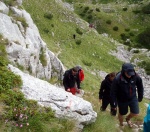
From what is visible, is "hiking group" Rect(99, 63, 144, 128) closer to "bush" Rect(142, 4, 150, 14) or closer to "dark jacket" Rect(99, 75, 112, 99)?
"dark jacket" Rect(99, 75, 112, 99)

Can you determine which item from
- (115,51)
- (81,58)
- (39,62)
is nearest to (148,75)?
(115,51)

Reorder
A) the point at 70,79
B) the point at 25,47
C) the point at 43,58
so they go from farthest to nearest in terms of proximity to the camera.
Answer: the point at 43,58, the point at 25,47, the point at 70,79

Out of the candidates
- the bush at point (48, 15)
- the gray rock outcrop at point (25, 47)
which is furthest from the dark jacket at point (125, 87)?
the bush at point (48, 15)

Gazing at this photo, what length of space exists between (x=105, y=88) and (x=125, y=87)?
216cm

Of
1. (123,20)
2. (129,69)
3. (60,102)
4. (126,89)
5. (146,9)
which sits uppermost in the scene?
(129,69)

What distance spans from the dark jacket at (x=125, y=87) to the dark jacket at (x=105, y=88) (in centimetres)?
123

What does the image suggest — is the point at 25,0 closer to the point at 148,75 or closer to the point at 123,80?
the point at 148,75

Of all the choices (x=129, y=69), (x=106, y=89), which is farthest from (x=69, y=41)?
(x=129, y=69)

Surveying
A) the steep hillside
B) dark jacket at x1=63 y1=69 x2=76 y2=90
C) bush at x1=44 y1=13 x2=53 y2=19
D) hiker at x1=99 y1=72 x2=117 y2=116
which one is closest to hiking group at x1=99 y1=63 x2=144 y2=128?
hiker at x1=99 y1=72 x2=117 y2=116

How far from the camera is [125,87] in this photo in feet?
30.0

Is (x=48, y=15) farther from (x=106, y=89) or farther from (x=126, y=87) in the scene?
(x=126, y=87)

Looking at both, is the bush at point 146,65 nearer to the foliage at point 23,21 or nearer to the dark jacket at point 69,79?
the foliage at point 23,21

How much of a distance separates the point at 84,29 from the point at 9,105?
1214 inches

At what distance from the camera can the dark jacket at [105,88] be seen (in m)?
10.8
